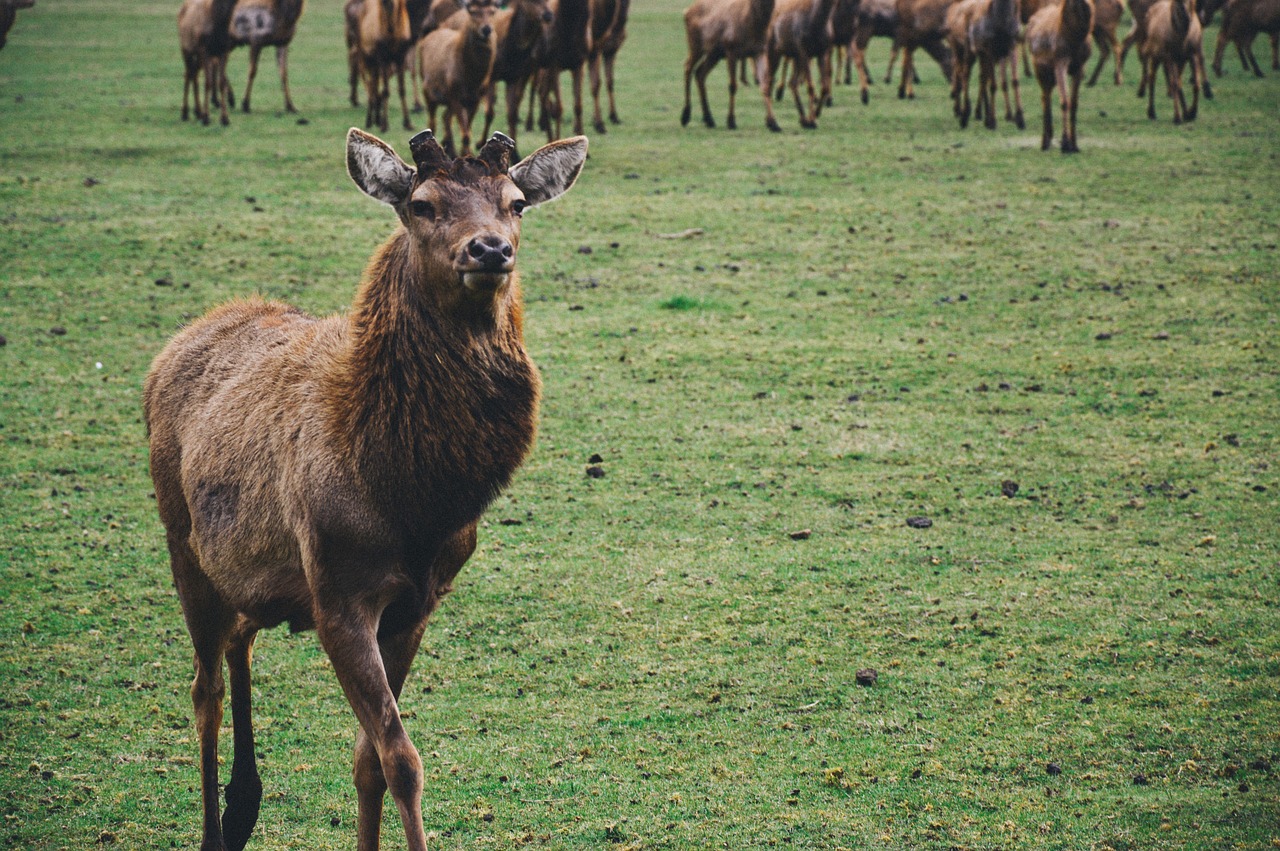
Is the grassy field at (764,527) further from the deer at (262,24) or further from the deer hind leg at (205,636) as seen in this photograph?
the deer at (262,24)

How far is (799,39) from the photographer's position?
753 inches

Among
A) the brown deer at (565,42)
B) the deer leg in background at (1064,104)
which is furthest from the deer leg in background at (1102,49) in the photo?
the brown deer at (565,42)

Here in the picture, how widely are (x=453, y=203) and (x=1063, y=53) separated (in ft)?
45.9

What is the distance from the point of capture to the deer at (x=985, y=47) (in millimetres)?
18047

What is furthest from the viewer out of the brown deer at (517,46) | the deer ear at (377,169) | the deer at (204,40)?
the deer at (204,40)

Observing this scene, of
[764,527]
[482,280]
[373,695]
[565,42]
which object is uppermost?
[565,42]

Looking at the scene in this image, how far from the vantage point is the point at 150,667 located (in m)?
5.64

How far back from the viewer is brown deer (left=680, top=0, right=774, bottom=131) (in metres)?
18.9

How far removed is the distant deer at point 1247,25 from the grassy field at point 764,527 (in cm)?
938

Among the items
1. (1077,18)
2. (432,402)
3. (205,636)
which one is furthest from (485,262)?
(1077,18)

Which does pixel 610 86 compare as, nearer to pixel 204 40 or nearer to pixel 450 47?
pixel 450 47

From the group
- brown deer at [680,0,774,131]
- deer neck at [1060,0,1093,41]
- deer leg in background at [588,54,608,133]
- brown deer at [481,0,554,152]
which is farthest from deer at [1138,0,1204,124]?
brown deer at [481,0,554,152]

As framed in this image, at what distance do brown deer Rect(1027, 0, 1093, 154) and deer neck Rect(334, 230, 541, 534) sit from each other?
13.7m

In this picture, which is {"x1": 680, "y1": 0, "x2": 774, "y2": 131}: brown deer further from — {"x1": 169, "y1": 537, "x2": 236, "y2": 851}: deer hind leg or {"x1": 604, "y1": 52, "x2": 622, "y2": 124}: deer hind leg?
{"x1": 169, "y1": 537, "x2": 236, "y2": 851}: deer hind leg
